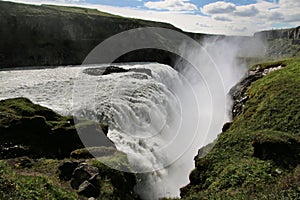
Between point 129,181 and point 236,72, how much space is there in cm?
4911

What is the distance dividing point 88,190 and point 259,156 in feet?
20.4

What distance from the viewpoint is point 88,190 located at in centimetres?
1108

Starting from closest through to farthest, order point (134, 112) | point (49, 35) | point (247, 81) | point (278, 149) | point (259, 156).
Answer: point (278, 149) < point (259, 156) < point (247, 81) < point (134, 112) < point (49, 35)

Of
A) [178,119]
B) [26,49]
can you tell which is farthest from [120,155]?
[26,49]

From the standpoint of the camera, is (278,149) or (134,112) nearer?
(278,149)

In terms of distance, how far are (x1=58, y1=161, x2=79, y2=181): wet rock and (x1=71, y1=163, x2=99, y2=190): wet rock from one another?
33cm

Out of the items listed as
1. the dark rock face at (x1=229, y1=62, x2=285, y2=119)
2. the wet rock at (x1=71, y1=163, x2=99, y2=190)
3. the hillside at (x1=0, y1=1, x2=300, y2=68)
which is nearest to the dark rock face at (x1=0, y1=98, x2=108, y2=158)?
the wet rock at (x1=71, y1=163, x2=99, y2=190)

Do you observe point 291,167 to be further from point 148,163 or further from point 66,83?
point 66,83

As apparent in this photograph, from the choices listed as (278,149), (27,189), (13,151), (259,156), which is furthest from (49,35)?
(27,189)

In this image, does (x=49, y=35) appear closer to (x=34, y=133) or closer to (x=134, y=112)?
(x=134, y=112)

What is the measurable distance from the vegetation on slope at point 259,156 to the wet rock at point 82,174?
351 centimetres

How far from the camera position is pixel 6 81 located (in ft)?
107

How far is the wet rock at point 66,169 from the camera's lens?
1196cm

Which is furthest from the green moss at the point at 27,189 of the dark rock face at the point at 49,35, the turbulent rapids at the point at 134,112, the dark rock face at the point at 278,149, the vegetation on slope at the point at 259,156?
the dark rock face at the point at 49,35
